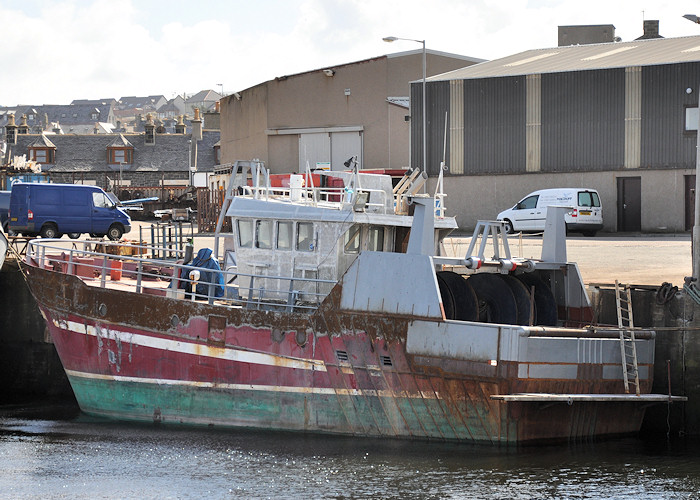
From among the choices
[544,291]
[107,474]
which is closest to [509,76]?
[544,291]

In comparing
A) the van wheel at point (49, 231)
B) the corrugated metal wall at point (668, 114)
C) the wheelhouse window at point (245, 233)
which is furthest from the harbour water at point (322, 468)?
the corrugated metal wall at point (668, 114)

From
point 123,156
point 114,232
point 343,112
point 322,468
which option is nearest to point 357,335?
point 322,468

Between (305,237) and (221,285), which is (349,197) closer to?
(305,237)

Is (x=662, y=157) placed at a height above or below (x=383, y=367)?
above

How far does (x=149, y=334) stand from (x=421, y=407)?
194 inches

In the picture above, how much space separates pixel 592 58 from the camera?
129 ft

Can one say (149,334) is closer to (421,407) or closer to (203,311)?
(203,311)

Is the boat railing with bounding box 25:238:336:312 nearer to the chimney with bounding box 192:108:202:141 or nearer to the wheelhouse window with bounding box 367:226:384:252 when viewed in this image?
the wheelhouse window with bounding box 367:226:384:252

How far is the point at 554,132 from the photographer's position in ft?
124

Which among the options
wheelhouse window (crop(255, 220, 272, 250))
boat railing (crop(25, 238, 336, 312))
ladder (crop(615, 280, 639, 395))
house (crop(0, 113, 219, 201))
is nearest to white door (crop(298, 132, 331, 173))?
house (crop(0, 113, 219, 201))

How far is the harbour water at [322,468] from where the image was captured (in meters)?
13.6

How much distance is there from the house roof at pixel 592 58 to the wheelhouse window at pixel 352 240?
22.3 metres

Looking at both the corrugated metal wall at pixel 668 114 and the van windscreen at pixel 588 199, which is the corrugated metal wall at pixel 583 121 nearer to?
the corrugated metal wall at pixel 668 114

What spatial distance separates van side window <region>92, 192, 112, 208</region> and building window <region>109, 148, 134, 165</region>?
135 feet
